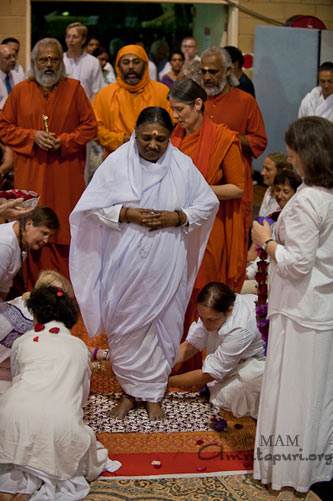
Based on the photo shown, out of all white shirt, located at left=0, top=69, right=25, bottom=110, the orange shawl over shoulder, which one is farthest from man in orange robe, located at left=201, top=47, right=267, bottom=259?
white shirt, located at left=0, top=69, right=25, bottom=110

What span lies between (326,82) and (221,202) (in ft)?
14.4

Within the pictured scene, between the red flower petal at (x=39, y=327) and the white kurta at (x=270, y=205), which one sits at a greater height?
the white kurta at (x=270, y=205)

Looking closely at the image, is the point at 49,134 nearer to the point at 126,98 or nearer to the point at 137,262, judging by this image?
the point at 126,98

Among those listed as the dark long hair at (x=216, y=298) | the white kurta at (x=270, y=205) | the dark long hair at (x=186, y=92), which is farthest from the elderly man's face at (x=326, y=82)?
the dark long hair at (x=216, y=298)

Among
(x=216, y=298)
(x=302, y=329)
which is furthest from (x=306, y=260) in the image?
(x=216, y=298)

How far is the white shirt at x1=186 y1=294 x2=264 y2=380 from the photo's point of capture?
13.0 feet

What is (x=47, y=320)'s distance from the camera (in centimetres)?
335

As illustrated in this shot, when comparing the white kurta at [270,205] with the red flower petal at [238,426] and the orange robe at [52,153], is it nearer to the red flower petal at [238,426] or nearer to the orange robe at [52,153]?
the orange robe at [52,153]

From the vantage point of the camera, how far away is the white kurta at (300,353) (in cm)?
293

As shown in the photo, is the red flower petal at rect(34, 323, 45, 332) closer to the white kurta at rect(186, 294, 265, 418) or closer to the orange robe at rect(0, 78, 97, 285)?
the white kurta at rect(186, 294, 265, 418)

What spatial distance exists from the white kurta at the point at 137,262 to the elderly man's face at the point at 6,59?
15.1ft

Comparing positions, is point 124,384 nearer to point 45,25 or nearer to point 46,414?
point 46,414

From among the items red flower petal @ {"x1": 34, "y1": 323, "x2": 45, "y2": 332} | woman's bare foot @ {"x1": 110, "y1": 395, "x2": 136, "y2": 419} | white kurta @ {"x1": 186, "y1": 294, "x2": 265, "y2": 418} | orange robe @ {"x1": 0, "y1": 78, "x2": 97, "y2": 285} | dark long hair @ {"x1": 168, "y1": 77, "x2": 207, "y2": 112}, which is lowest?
woman's bare foot @ {"x1": 110, "y1": 395, "x2": 136, "y2": 419}

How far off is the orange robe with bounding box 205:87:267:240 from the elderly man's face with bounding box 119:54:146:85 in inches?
35.2
